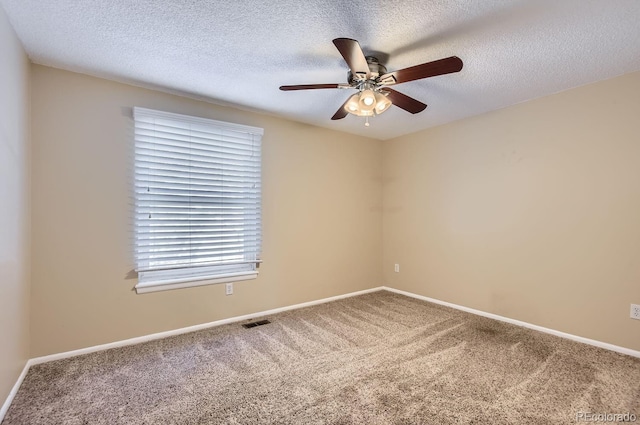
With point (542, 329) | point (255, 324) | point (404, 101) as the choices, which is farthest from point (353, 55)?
point (542, 329)

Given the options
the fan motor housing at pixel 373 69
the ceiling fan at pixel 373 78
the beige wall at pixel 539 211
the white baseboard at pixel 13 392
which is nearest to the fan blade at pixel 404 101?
the ceiling fan at pixel 373 78

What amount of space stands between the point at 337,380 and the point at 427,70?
2.17 metres

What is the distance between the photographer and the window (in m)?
2.77

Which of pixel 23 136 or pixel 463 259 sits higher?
pixel 23 136

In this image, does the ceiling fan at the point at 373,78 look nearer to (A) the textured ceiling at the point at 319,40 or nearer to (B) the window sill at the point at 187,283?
(A) the textured ceiling at the point at 319,40

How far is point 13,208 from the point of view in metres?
1.93

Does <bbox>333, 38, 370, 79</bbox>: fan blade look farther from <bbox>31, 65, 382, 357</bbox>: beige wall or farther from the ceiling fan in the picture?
<bbox>31, 65, 382, 357</bbox>: beige wall

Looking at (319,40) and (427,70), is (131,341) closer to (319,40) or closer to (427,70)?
(319,40)

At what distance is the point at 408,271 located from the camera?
4.32 m

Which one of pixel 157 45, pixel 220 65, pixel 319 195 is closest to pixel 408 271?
pixel 319 195

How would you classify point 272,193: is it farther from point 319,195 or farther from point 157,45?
point 157,45

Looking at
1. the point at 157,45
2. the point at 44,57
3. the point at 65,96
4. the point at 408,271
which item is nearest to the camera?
the point at 157,45

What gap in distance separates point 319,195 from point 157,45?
7.85ft

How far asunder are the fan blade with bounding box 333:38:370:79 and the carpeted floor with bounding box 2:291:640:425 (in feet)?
6.94
